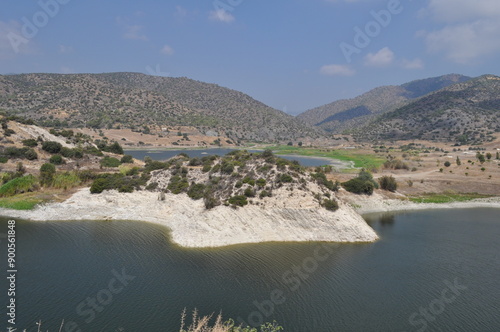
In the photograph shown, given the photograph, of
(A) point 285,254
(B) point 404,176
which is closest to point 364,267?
(A) point 285,254

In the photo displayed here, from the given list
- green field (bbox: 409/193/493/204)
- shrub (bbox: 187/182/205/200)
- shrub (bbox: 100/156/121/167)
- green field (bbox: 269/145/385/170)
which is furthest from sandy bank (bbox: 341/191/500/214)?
shrub (bbox: 100/156/121/167)

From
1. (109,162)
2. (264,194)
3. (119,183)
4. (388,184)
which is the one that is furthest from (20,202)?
(388,184)

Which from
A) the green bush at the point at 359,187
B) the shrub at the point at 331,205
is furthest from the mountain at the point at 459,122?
the shrub at the point at 331,205

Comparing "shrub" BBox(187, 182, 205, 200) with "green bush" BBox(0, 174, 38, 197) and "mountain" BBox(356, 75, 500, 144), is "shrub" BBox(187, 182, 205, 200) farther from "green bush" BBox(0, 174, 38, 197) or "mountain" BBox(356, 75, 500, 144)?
"mountain" BBox(356, 75, 500, 144)

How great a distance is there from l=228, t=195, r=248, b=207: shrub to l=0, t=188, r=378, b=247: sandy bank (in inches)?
26.0

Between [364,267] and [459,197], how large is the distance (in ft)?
145

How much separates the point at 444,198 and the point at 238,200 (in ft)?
145

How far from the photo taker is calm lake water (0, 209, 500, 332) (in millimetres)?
19266

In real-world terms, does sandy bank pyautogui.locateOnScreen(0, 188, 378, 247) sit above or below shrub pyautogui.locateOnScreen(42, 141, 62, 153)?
below

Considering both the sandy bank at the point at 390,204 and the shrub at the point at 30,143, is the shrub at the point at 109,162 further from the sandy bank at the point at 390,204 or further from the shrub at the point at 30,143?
the sandy bank at the point at 390,204

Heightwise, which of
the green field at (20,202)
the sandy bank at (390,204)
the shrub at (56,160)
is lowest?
the sandy bank at (390,204)

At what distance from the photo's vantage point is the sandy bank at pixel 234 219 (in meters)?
33.2

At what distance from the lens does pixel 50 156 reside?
2559 inches

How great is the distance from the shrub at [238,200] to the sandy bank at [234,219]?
661 mm
